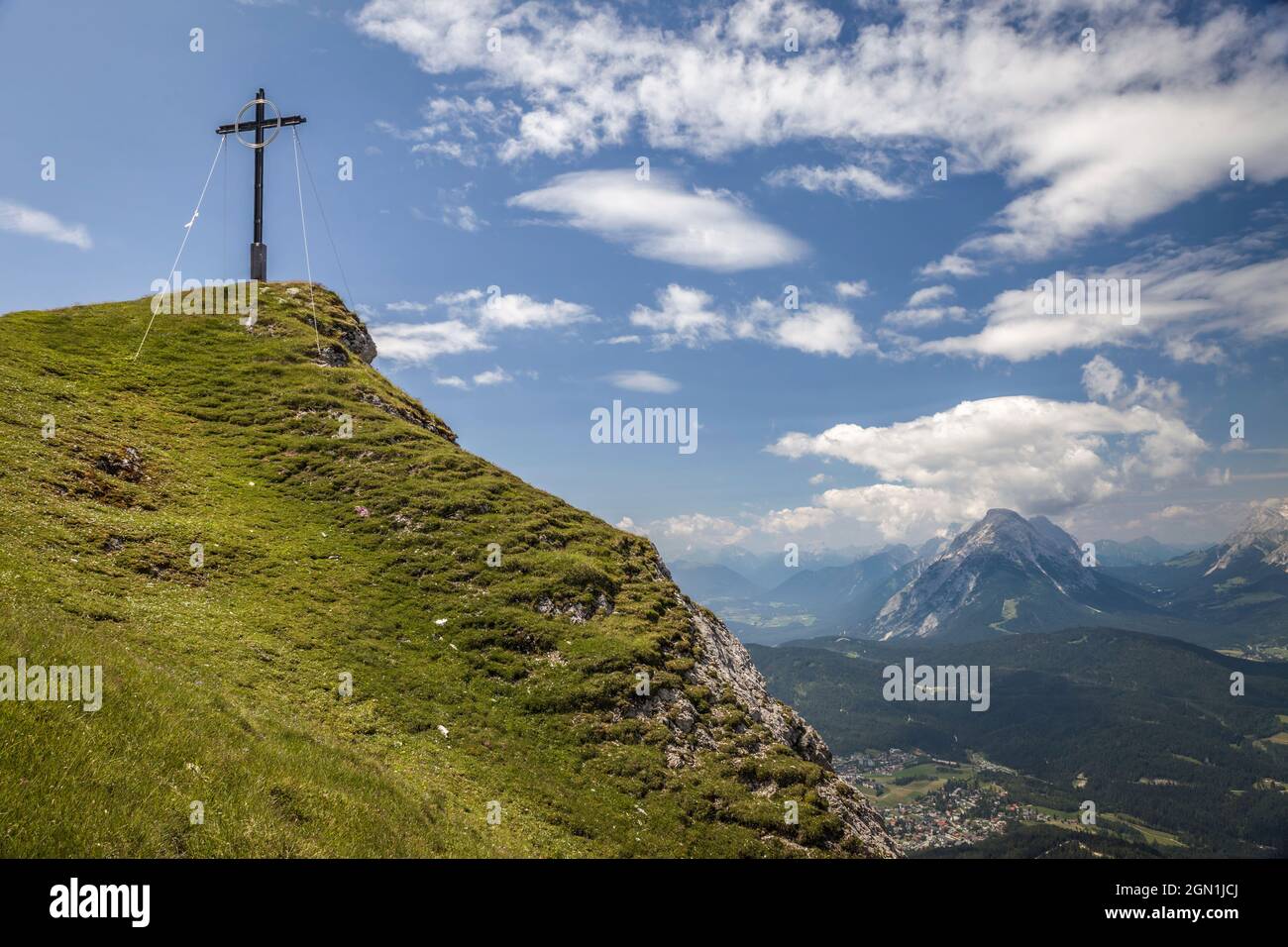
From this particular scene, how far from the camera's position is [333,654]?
2855 centimetres

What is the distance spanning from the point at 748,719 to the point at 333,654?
2111 centimetres

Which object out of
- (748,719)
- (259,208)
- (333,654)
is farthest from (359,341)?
(748,719)

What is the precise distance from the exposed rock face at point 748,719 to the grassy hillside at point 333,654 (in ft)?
0.57

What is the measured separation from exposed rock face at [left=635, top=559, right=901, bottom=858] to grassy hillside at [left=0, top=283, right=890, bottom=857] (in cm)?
17

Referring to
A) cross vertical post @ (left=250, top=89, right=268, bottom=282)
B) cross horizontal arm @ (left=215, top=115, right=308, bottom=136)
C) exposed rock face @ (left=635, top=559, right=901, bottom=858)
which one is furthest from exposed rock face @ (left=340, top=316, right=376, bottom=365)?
exposed rock face @ (left=635, top=559, right=901, bottom=858)

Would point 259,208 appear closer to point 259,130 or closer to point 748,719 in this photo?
point 259,130

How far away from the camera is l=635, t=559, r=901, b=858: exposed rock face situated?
28125 millimetres

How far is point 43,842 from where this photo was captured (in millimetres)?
9211

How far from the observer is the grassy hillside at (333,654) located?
13094 mm

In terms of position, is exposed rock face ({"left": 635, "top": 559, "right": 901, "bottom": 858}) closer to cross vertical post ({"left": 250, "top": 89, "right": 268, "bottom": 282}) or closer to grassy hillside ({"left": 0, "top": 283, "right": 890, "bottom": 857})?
grassy hillside ({"left": 0, "top": 283, "right": 890, "bottom": 857})

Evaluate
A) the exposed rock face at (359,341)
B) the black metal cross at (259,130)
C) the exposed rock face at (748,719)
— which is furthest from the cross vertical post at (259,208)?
the exposed rock face at (748,719)
